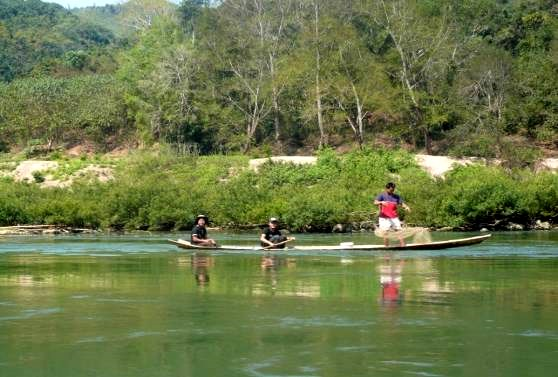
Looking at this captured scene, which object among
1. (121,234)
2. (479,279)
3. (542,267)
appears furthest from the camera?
(121,234)

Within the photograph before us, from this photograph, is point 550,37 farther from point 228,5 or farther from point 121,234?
point 121,234

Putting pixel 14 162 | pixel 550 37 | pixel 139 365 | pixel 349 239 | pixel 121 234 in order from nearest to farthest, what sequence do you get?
pixel 139 365, pixel 349 239, pixel 121 234, pixel 14 162, pixel 550 37

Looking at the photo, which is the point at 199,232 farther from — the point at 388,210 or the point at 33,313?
the point at 33,313

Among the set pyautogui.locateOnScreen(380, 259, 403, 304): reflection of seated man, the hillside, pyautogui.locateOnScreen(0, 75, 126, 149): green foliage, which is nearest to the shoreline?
the hillside

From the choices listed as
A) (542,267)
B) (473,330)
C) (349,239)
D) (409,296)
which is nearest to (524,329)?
(473,330)

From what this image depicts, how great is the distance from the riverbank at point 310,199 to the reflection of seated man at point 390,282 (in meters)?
16.2

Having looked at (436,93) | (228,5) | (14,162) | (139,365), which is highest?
(228,5)

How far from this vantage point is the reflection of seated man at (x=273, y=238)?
26.7 meters

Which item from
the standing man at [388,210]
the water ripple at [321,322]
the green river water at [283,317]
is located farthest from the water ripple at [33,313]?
the standing man at [388,210]

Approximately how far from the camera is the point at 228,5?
68.2 meters

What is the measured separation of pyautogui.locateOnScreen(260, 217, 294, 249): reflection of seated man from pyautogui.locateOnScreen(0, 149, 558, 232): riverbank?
11516 mm

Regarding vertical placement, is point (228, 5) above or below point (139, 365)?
above

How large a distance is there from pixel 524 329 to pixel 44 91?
6022 cm

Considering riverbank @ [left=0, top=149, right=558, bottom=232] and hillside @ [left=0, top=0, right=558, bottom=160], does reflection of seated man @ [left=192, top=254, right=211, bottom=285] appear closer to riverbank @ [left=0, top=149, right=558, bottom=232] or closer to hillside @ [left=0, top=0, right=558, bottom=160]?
riverbank @ [left=0, top=149, right=558, bottom=232]
